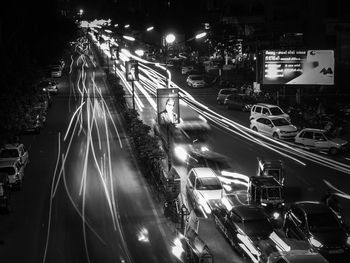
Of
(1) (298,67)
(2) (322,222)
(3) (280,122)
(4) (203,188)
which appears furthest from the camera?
(1) (298,67)

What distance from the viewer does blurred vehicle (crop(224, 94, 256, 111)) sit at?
4342 centimetres

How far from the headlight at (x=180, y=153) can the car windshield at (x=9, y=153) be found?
346 inches

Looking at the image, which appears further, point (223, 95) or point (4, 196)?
point (223, 95)

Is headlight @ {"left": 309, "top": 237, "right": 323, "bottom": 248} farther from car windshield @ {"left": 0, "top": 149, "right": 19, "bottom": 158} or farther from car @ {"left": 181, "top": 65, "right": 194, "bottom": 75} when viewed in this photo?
car @ {"left": 181, "top": 65, "right": 194, "bottom": 75}

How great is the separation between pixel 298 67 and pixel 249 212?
74.1 feet

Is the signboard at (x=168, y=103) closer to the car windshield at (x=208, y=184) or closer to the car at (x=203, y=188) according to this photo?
the car at (x=203, y=188)

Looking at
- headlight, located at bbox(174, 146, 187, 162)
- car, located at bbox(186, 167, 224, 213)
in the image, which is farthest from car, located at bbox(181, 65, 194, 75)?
car, located at bbox(186, 167, 224, 213)

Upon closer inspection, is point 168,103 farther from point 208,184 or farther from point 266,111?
point 266,111

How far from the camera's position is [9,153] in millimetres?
26188

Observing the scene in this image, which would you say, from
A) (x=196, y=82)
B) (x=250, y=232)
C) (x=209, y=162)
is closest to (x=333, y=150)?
(x=209, y=162)

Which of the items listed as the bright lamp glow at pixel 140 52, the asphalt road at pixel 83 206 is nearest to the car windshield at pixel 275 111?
the asphalt road at pixel 83 206

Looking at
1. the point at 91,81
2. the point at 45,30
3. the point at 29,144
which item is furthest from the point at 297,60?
the point at 45,30

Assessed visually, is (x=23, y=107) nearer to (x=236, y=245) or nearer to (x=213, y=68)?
(x=236, y=245)

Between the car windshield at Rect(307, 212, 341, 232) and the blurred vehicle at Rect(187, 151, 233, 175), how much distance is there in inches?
359
